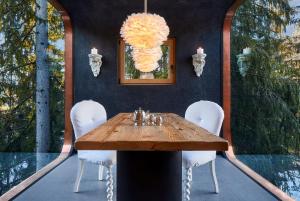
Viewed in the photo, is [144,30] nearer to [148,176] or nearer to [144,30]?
[144,30]

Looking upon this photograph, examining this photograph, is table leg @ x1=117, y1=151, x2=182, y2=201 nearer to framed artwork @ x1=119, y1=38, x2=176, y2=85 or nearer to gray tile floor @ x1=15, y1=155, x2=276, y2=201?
gray tile floor @ x1=15, y1=155, x2=276, y2=201

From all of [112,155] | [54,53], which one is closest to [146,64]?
[112,155]

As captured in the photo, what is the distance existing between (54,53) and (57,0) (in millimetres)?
2072

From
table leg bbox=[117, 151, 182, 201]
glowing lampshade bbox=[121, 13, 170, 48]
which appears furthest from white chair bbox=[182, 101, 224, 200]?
glowing lampshade bbox=[121, 13, 170, 48]

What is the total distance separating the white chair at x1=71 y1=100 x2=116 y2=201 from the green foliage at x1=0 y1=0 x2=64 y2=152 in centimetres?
367

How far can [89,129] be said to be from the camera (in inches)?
127

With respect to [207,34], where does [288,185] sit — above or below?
below

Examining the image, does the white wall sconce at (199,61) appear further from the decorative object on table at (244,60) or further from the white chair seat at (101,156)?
the white chair seat at (101,156)

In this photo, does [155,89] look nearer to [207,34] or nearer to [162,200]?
[207,34]

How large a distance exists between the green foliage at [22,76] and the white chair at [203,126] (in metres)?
4.23

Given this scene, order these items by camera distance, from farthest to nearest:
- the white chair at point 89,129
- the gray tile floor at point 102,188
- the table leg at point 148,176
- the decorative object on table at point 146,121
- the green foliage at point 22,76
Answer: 1. the green foliage at point 22,76
2. the gray tile floor at point 102,188
3. the white chair at point 89,129
4. the decorative object on table at point 146,121
5. the table leg at point 148,176

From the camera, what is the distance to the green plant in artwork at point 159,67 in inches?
217

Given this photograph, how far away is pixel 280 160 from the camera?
4.45 m

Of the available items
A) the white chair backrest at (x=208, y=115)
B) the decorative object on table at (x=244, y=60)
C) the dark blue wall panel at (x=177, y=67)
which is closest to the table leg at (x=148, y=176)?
the white chair backrest at (x=208, y=115)
